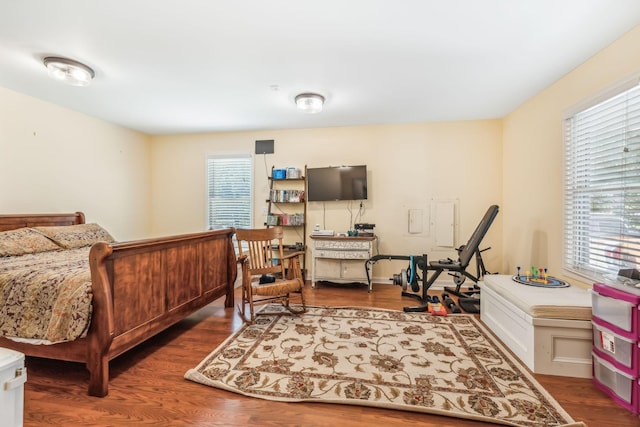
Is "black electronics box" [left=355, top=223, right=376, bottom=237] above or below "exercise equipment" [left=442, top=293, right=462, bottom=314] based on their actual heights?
above

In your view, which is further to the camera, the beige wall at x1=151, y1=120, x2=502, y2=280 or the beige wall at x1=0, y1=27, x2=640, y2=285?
the beige wall at x1=151, y1=120, x2=502, y2=280

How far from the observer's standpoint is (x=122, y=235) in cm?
456

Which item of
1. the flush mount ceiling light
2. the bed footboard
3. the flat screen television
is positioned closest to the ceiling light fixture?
the flat screen television

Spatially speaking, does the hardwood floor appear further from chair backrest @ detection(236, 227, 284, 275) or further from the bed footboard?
chair backrest @ detection(236, 227, 284, 275)

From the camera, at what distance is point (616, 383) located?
170 cm

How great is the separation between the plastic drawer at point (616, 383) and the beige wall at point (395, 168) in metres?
2.45

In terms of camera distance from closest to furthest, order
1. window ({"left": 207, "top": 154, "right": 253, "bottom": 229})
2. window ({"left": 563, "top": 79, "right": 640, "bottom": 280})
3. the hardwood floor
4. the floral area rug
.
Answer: the hardwood floor → the floral area rug → window ({"left": 563, "top": 79, "right": 640, "bottom": 280}) → window ({"left": 207, "top": 154, "right": 253, "bottom": 229})

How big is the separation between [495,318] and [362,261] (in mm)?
1817

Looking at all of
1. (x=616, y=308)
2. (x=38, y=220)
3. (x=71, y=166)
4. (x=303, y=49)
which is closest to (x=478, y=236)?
(x=616, y=308)

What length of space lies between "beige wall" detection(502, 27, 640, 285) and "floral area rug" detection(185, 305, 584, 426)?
134 cm

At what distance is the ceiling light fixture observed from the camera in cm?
322


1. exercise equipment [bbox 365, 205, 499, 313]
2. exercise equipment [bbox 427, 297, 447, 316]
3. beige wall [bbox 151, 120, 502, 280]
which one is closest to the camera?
exercise equipment [bbox 427, 297, 447, 316]

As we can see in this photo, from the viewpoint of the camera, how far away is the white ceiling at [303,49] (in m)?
1.89

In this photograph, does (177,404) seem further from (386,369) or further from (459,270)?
(459,270)
